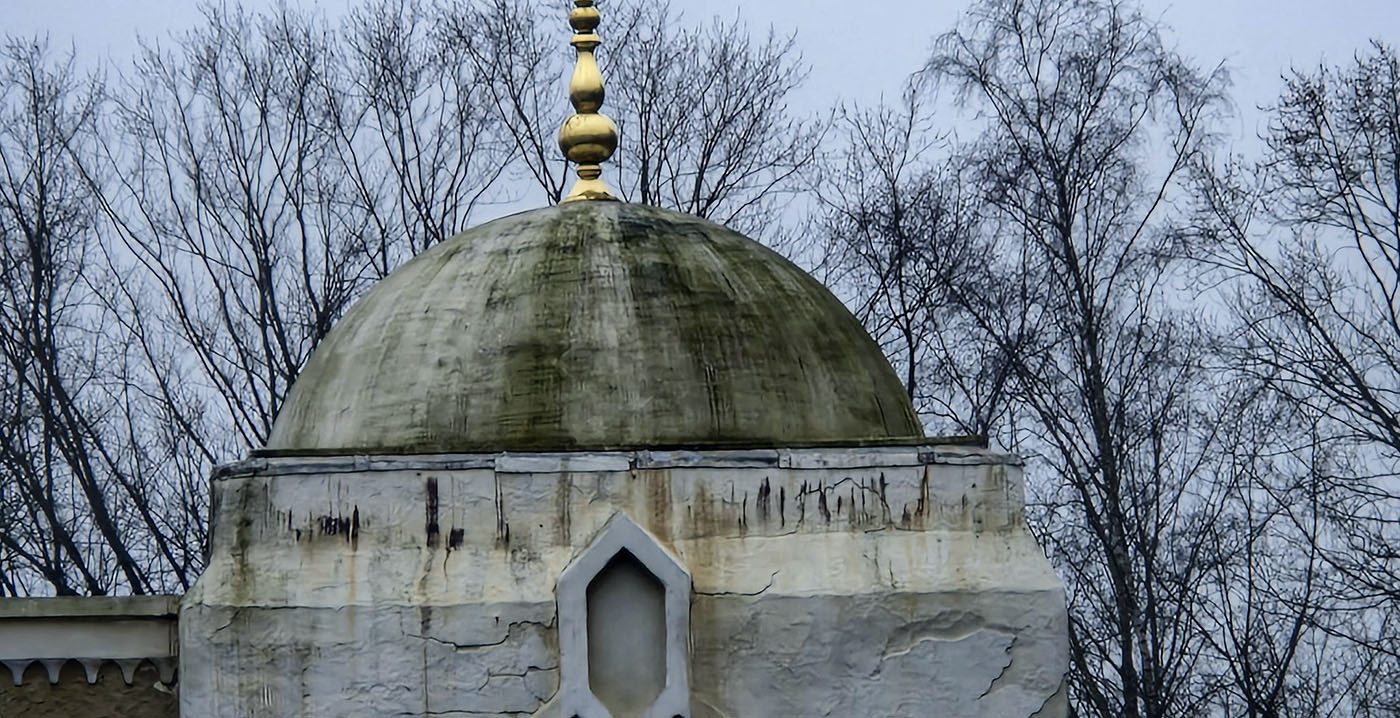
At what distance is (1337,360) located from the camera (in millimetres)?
20188

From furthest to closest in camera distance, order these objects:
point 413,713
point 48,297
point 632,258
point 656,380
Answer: point 48,297 → point 632,258 → point 656,380 → point 413,713

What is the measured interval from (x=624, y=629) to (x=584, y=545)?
0.45 meters

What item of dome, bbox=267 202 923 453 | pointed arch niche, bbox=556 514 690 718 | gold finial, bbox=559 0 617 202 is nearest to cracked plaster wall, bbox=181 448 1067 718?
pointed arch niche, bbox=556 514 690 718

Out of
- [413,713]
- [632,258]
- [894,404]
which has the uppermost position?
[632,258]

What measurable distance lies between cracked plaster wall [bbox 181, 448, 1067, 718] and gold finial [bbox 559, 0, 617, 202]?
139 inches

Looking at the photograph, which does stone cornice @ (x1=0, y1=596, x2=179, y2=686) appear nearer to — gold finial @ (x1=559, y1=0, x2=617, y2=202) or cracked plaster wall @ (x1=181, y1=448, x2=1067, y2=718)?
cracked plaster wall @ (x1=181, y1=448, x2=1067, y2=718)

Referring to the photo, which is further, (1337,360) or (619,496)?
(1337,360)

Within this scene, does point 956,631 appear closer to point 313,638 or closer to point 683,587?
point 683,587

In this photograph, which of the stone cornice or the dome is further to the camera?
the dome

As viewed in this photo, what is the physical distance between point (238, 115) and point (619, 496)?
15787 mm

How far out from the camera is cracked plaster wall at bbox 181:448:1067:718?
10391 millimetres

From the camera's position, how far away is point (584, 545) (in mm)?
10531

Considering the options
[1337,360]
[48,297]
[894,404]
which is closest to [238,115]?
[48,297]

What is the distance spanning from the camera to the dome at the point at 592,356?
37.2 feet
